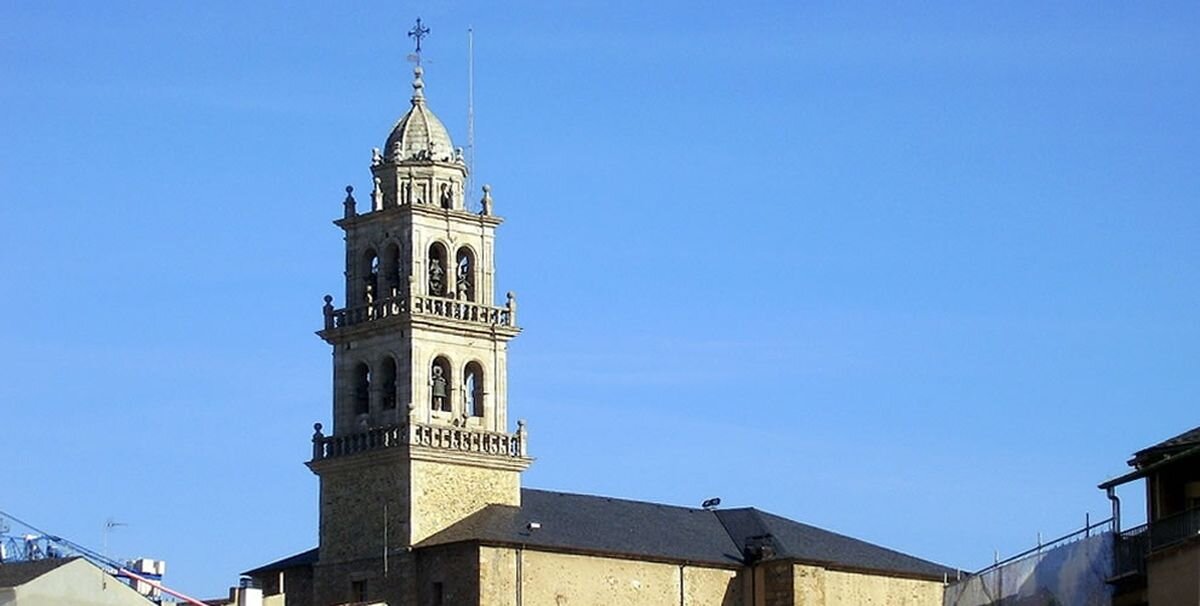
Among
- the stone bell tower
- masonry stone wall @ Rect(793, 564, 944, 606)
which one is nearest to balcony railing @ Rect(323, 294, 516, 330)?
the stone bell tower

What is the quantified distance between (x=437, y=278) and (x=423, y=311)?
5.30ft

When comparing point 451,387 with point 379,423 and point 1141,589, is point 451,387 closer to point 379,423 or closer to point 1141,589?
point 379,423

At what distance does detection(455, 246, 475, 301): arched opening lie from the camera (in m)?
99.8

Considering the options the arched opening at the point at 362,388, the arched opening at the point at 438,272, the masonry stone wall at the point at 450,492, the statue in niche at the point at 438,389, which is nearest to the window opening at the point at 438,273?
the arched opening at the point at 438,272

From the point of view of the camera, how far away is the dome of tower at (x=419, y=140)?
329ft

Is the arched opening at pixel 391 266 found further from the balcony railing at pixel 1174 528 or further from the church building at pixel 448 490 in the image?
the balcony railing at pixel 1174 528

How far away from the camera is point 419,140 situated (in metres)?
101

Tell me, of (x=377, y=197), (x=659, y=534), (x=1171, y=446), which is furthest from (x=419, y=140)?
(x=1171, y=446)

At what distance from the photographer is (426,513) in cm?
9619

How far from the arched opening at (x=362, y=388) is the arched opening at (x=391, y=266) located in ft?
7.93

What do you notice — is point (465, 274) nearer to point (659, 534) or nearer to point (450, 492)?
point (450, 492)

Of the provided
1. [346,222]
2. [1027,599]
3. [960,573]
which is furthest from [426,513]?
[1027,599]

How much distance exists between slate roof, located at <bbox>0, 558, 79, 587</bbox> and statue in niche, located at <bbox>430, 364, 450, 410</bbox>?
14.8m

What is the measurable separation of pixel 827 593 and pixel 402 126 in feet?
61.6
